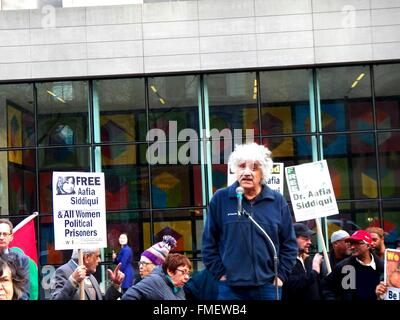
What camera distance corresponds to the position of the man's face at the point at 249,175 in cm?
630

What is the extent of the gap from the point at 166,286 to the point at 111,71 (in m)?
15.9

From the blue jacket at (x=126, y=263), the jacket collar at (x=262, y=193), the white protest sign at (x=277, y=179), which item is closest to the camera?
the jacket collar at (x=262, y=193)

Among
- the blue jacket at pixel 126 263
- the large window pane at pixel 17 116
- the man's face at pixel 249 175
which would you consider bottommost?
the blue jacket at pixel 126 263

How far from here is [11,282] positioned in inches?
269

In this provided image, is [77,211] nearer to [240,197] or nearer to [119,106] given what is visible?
[240,197]

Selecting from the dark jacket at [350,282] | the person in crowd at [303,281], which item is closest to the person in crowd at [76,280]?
Result: the person in crowd at [303,281]

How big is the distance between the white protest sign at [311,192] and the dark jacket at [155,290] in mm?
6131

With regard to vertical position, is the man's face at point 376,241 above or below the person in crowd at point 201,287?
above

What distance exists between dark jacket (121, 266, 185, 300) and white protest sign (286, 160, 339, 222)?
6.13 metres

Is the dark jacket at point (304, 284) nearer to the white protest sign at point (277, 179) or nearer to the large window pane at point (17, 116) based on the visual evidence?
the white protest sign at point (277, 179)

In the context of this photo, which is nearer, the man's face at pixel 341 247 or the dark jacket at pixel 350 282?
the dark jacket at pixel 350 282

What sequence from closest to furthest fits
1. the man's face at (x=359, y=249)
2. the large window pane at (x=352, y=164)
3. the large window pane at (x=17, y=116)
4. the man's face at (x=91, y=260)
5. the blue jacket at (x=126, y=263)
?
the man's face at (x=91, y=260), the man's face at (x=359, y=249), the blue jacket at (x=126, y=263), the large window pane at (x=352, y=164), the large window pane at (x=17, y=116)

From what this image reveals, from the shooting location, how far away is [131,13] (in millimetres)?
22750
